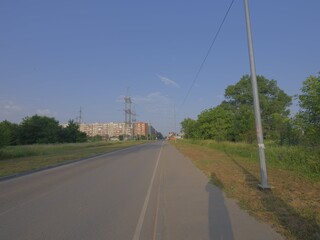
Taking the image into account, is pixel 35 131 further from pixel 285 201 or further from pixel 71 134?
pixel 285 201

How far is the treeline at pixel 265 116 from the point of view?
17.7m

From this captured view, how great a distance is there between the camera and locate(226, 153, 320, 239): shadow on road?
5801 millimetres

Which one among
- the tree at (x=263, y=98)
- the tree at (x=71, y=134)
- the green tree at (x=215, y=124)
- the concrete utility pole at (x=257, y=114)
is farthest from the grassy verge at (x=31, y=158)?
the tree at (x=71, y=134)

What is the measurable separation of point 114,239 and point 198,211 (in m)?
2.60

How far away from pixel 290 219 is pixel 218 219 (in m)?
1.37

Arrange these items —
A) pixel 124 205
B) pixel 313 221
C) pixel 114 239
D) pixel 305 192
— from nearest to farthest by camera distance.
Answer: pixel 114 239 → pixel 313 221 → pixel 124 205 → pixel 305 192

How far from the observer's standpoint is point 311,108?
58.0 feet

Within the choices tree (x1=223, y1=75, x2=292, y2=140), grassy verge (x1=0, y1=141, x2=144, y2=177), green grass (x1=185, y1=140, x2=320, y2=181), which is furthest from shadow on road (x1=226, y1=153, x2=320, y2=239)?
tree (x1=223, y1=75, x2=292, y2=140)

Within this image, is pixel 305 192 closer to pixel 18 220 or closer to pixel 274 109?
pixel 18 220

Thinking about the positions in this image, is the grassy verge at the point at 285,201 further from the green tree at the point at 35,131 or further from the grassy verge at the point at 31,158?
the green tree at the point at 35,131

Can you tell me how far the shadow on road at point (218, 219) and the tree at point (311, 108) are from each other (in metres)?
9.31

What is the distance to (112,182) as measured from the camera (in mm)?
13836

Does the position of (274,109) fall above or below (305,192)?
above

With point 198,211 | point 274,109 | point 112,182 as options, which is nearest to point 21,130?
point 274,109
